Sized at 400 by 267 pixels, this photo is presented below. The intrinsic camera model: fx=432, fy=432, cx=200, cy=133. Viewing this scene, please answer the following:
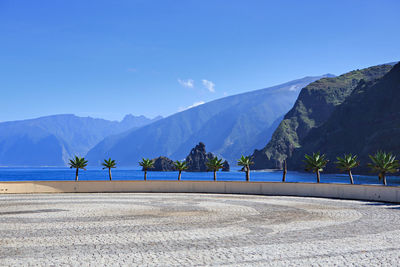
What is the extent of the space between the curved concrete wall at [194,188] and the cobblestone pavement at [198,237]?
12256 mm

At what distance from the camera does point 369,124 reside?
594 ft

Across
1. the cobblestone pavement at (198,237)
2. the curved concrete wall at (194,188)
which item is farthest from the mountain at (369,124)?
the cobblestone pavement at (198,237)

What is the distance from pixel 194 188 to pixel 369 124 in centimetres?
15182

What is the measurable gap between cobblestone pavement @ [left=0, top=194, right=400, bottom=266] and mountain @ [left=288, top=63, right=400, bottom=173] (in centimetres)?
14652

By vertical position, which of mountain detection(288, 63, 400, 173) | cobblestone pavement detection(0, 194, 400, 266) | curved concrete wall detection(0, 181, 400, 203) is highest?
mountain detection(288, 63, 400, 173)

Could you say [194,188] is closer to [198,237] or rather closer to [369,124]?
[198,237]

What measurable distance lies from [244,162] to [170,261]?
5353cm

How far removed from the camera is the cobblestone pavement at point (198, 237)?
13609 millimetres

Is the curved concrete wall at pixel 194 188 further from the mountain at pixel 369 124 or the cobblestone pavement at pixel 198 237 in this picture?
the mountain at pixel 369 124

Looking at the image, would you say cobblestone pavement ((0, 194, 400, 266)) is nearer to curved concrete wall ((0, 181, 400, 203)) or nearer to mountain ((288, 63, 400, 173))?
curved concrete wall ((0, 181, 400, 203))

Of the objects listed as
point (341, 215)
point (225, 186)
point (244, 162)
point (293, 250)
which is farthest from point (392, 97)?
point (293, 250)

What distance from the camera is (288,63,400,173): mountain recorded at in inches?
6545

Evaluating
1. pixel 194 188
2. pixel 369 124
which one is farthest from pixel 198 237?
pixel 369 124

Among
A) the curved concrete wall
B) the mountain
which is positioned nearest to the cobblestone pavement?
the curved concrete wall
